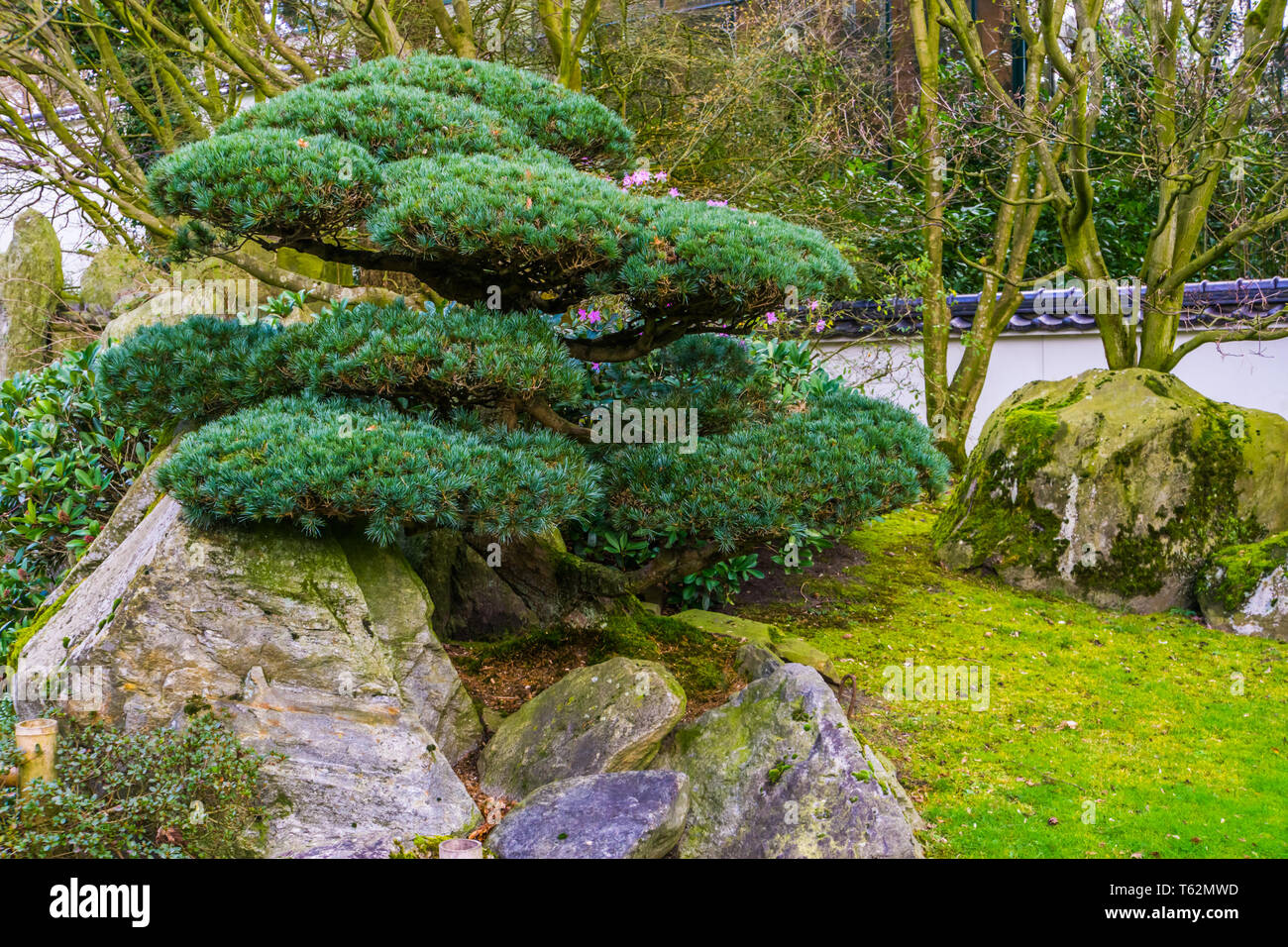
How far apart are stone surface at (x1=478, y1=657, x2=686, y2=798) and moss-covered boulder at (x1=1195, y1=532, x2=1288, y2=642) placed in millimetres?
4020

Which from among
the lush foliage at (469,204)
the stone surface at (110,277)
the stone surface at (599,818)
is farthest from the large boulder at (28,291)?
the stone surface at (599,818)

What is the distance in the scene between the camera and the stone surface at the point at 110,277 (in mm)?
10023

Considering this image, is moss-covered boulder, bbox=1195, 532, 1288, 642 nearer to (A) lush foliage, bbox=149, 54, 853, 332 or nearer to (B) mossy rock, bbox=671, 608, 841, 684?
(B) mossy rock, bbox=671, 608, 841, 684

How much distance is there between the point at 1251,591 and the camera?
6.21 meters

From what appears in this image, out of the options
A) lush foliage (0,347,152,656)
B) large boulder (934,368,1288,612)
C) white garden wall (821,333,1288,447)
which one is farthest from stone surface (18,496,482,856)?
white garden wall (821,333,1288,447)

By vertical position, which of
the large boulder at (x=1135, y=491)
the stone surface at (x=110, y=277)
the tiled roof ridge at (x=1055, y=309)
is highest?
the stone surface at (x=110, y=277)

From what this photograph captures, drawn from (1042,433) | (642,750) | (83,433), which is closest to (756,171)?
(1042,433)

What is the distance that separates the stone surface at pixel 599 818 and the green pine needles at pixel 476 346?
953mm

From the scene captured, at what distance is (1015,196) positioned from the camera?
28.0 ft

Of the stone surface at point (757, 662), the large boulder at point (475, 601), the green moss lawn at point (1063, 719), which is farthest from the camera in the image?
the large boulder at point (475, 601)

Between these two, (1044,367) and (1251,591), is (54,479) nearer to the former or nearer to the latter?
(1251,591)

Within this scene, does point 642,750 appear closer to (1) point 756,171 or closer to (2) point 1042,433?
(2) point 1042,433

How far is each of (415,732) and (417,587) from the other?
723 millimetres

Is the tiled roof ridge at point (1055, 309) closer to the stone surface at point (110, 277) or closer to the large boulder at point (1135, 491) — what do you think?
the large boulder at point (1135, 491)
